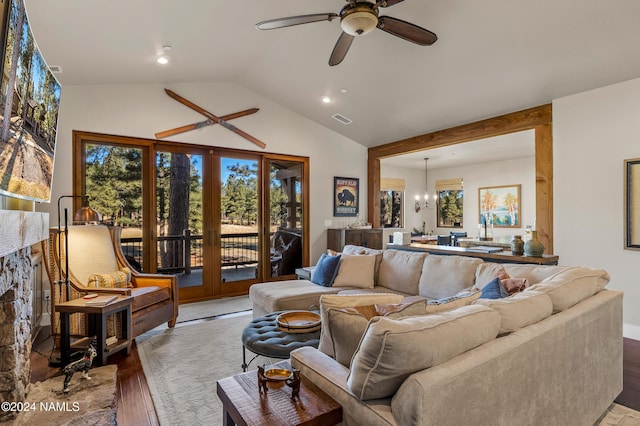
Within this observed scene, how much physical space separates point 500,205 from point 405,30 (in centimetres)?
690

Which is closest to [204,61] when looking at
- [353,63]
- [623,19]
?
[353,63]

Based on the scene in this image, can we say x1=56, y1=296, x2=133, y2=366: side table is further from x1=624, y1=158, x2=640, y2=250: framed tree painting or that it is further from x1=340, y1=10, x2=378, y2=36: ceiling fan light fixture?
x1=624, y1=158, x2=640, y2=250: framed tree painting

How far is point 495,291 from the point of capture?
90.0 inches

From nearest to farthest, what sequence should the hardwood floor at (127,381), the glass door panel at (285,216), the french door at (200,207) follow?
the hardwood floor at (127,381) → the french door at (200,207) → the glass door panel at (285,216)

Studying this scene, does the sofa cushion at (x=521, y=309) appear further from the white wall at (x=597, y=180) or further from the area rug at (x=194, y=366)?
the white wall at (x=597, y=180)

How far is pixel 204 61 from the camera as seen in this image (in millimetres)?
4324

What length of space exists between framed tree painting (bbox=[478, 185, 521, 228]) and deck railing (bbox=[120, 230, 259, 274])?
5801 mm

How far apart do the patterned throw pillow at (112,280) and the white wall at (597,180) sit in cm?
505

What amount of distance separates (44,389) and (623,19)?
17.8 ft

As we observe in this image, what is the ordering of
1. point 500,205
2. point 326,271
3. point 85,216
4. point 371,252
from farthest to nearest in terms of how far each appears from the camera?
1. point 500,205
2. point 371,252
3. point 326,271
4. point 85,216

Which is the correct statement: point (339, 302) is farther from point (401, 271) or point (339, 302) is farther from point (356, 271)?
point (356, 271)

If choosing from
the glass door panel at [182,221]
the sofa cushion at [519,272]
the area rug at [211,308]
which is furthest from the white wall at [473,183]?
the sofa cushion at [519,272]

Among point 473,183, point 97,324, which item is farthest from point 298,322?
point 473,183

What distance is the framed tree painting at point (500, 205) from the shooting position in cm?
808
